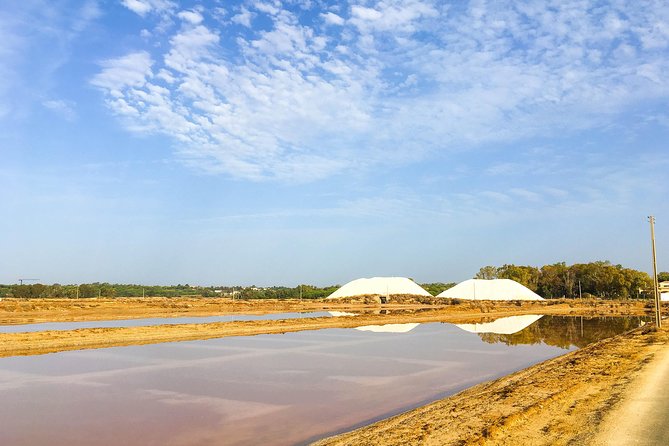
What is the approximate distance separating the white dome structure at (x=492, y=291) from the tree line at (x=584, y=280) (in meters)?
13.2

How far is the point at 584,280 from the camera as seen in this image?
119 metres

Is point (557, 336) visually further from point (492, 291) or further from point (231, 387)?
point (492, 291)

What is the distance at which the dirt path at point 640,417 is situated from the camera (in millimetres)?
8727

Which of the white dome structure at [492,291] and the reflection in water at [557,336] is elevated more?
the white dome structure at [492,291]

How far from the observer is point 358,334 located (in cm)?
3606

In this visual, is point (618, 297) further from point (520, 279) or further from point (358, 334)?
point (358, 334)

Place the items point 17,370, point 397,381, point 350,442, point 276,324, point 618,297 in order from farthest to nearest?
1. point 618,297
2. point 276,324
3. point 17,370
4. point 397,381
5. point 350,442

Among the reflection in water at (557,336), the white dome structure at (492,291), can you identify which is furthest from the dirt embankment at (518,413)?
the white dome structure at (492,291)

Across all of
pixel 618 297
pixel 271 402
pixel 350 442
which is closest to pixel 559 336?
pixel 271 402

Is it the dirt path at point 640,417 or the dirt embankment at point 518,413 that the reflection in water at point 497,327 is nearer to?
the dirt embankment at point 518,413

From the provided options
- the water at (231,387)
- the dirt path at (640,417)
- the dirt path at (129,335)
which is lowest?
the water at (231,387)

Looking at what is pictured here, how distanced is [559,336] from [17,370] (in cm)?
3171

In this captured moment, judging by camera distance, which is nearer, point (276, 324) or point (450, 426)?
point (450, 426)

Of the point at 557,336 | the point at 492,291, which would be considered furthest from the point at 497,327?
the point at 492,291
